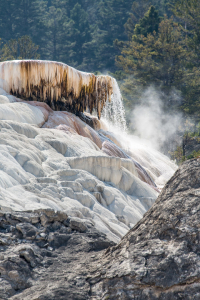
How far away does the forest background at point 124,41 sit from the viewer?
23766 millimetres

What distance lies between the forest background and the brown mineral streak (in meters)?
12.1

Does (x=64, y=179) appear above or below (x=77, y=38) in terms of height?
below

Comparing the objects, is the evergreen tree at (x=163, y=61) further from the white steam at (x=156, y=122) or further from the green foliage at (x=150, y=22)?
the green foliage at (x=150, y=22)

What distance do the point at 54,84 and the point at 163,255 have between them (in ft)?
28.9

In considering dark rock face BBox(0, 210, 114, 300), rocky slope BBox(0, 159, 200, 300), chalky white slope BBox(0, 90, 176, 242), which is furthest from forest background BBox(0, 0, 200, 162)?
rocky slope BBox(0, 159, 200, 300)

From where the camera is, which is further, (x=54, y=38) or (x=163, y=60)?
(x=54, y=38)

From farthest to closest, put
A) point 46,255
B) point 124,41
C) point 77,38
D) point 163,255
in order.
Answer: point 77,38 < point 124,41 < point 46,255 < point 163,255

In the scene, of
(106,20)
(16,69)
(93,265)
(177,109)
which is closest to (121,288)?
(93,265)

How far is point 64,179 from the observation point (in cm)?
535

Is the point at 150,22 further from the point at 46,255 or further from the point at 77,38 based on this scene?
the point at 46,255

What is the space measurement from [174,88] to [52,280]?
22.6 meters

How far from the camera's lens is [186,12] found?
2422 centimetres

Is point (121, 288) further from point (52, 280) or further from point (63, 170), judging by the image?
point (63, 170)

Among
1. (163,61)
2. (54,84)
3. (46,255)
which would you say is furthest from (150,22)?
(46,255)
